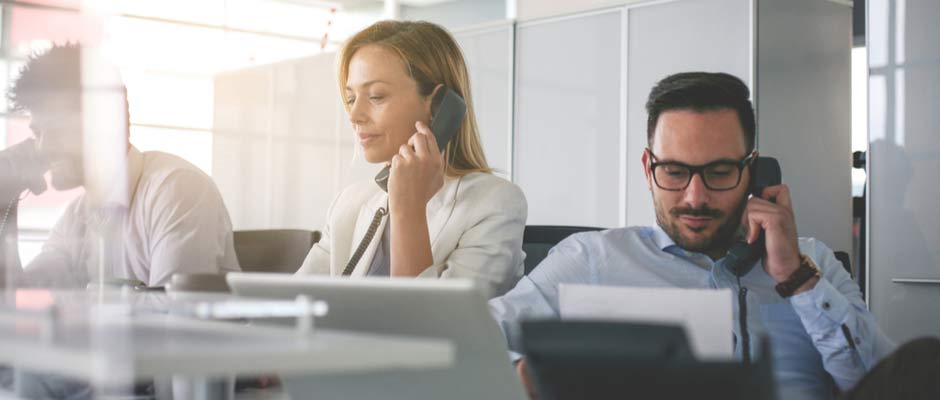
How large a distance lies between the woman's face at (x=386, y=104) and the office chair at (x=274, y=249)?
61cm

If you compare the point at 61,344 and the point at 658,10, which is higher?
the point at 658,10

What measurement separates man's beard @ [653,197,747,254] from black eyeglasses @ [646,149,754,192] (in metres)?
0.04

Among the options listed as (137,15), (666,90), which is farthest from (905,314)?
(137,15)

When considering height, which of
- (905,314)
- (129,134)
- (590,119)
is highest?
(590,119)

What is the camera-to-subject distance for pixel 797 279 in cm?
183

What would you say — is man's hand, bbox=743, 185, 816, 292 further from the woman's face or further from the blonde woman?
the woman's face

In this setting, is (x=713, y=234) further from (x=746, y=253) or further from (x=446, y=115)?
(x=446, y=115)

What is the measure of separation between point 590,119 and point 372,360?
4.78 metres

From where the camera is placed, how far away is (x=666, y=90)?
2.00 metres

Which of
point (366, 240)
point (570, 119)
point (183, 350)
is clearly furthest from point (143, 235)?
point (570, 119)

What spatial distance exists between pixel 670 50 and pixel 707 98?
10.9 ft

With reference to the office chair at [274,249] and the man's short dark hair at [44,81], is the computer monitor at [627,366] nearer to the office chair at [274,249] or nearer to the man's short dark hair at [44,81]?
the office chair at [274,249]

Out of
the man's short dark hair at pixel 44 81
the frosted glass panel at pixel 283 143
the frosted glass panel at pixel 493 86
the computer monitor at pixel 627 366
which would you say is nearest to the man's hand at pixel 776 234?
the computer monitor at pixel 627 366

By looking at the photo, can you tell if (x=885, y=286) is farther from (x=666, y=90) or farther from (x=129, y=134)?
(x=129, y=134)
